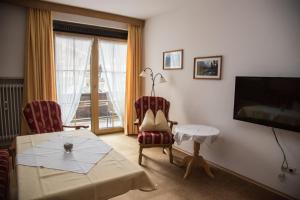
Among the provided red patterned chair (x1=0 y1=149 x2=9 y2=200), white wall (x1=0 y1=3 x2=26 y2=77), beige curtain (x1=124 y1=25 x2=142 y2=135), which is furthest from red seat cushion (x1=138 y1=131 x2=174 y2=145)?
white wall (x1=0 y1=3 x2=26 y2=77)

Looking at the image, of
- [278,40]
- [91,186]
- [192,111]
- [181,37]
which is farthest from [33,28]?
[278,40]

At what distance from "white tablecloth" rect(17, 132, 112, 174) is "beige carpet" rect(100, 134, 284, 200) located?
2.54 ft

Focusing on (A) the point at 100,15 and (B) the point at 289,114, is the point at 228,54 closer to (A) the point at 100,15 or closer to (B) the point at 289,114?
(B) the point at 289,114

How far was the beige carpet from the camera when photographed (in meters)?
2.39

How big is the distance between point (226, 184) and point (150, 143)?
1.13 m

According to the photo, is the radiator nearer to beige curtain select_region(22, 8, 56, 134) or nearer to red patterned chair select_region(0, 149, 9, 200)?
beige curtain select_region(22, 8, 56, 134)

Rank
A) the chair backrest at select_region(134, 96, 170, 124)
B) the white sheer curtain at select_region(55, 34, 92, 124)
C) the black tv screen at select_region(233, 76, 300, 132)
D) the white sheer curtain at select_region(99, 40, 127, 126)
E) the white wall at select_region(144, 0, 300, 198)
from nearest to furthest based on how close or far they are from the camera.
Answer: the black tv screen at select_region(233, 76, 300, 132) < the white wall at select_region(144, 0, 300, 198) < the chair backrest at select_region(134, 96, 170, 124) < the white sheer curtain at select_region(55, 34, 92, 124) < the white sheer curtain at select_region(99, 40, 127, 126)

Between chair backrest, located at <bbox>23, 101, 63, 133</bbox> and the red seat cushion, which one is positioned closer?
chair backrest, located at <bbox>23, 101, 63, 133</bbox>

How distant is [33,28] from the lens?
3.49 metres

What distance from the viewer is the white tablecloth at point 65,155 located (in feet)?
5.08

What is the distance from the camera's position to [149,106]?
3674mm

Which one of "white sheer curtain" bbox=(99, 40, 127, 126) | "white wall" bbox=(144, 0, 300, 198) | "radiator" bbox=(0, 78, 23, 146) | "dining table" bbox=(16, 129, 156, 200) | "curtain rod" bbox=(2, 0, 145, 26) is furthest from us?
"white sheer curtain" bbox=(99, 40, 127, 126)

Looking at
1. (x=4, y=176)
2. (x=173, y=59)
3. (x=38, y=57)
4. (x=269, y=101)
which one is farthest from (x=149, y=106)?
(x=4, y=176)

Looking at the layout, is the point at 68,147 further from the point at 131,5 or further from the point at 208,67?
the point at 131,5
